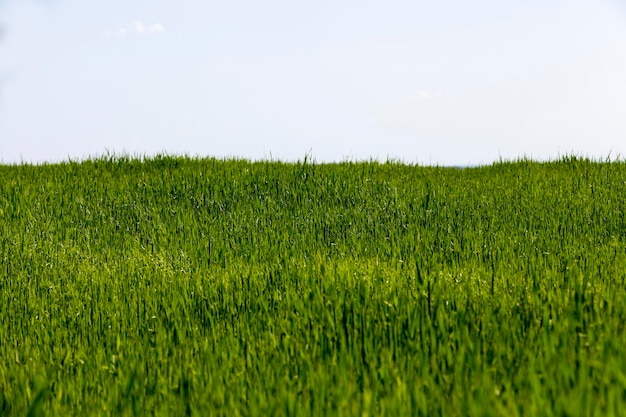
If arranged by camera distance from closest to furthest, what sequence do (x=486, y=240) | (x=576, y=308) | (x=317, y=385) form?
(x=317, y=385) < (x=576, y=308) < (x=486, y=240)

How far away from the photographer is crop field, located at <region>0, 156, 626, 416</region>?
3.50 meters

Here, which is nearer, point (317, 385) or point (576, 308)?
point (317, 385)

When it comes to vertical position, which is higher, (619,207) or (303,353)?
(619,207)

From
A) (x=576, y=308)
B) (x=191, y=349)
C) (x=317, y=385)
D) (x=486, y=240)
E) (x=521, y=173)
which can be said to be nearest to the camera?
(x=317, y=385)

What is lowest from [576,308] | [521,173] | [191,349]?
[191,349]

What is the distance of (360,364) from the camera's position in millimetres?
3877

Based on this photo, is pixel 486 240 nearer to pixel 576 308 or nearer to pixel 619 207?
pixel 619 207

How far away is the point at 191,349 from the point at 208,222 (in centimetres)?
518

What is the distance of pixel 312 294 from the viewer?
16.7 feet

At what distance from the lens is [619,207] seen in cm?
988

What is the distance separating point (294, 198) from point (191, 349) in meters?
6.31

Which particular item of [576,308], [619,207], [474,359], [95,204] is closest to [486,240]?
[619,207]

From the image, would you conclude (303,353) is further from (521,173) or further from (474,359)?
(521,173)

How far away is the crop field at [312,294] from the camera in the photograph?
11.5 feet
